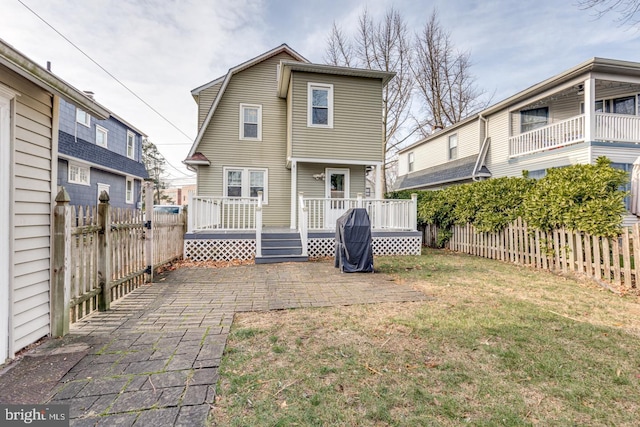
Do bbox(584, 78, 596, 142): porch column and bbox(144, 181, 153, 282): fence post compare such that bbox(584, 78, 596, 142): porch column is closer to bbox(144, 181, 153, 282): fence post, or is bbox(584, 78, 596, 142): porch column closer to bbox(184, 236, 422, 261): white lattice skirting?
bbox(184, 236, 422, 261): white lattice skirting

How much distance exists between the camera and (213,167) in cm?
1176

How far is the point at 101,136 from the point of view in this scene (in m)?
18.4

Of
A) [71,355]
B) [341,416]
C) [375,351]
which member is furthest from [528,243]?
[71,355]

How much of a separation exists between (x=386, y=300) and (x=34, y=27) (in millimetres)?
14723

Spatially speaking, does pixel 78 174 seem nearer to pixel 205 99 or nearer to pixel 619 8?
pixel 205 99

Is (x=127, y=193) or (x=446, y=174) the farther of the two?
(x=127, y=193)

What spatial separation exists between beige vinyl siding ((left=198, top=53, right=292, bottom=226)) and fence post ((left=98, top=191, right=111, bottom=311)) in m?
7.70

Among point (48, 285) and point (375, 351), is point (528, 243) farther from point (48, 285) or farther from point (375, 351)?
point (48, 285)

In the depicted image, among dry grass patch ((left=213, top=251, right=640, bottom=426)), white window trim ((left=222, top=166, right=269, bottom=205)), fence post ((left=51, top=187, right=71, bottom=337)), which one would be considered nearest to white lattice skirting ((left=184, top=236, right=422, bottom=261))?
white window trim ((left=222, top=166, right=269, bottom=205))

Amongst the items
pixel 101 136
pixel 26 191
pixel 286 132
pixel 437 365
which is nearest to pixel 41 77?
pixel 26 191

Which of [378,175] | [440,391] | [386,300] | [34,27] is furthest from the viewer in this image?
[378,175]

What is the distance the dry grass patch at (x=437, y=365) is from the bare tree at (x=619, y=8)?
6.63 metres

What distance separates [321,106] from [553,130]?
963 centimetres

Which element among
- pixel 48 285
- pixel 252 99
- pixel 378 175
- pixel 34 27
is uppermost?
pixel 34 27
